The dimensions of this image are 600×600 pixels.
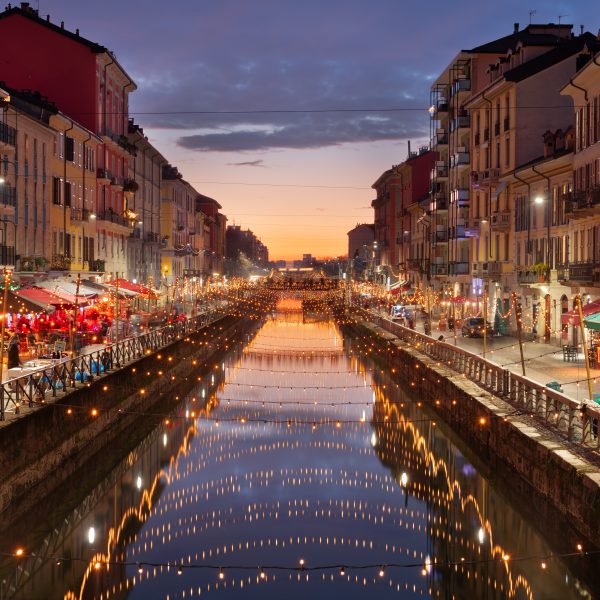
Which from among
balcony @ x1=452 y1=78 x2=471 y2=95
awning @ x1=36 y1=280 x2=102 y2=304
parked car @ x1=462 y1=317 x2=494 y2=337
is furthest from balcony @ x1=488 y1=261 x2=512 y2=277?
awning @ x1=36 y1=280 x2=102 y2=304

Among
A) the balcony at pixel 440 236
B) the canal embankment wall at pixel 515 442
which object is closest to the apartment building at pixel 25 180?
the canal embankment wall at pixel 515 442

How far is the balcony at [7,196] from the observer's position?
38.7 metres

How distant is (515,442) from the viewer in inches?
937

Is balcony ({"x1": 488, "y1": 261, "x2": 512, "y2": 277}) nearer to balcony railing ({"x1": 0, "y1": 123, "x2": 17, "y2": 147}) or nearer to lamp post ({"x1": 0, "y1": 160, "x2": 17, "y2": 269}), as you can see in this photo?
lamp post ({"x1": 0, "y1": 160, "x2": 17, "y2": 269})

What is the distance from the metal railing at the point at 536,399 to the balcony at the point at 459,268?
28.8 meters

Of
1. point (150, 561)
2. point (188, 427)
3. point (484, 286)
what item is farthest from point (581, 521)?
point (484, 286)

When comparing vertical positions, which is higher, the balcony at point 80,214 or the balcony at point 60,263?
the balcony at point 80,214

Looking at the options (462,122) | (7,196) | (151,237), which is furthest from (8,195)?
(151,237)

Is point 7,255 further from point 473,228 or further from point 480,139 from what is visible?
point 480,139

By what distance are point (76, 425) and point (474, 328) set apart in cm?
3080

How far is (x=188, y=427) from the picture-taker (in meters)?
35.4

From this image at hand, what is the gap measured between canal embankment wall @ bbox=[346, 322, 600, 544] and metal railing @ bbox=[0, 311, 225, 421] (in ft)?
36.5

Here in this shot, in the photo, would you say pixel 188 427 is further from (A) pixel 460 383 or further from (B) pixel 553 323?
(B) pixel 553 323

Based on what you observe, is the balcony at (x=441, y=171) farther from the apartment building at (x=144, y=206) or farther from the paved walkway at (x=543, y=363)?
the paved walkway at (x=543, y=363)
